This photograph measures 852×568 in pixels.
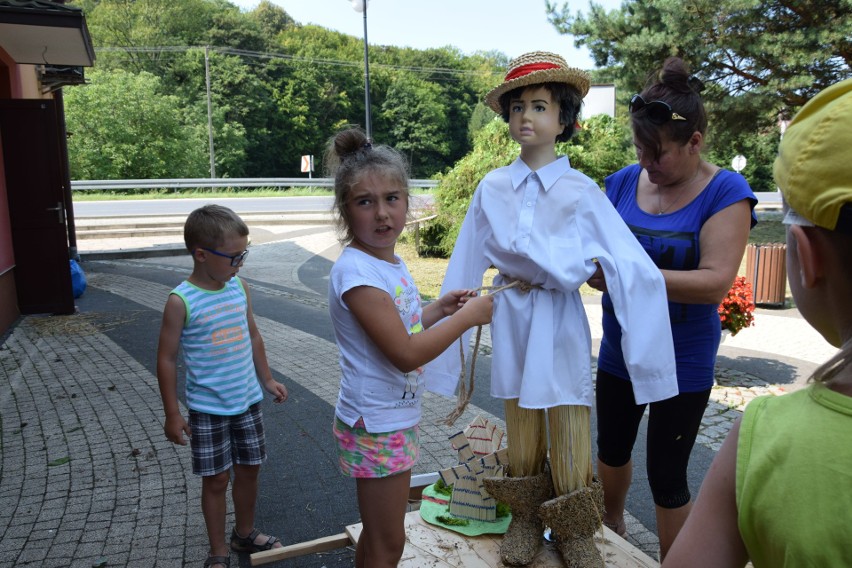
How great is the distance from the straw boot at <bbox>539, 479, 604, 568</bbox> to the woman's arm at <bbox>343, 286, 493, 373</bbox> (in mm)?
802

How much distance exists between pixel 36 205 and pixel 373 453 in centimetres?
785

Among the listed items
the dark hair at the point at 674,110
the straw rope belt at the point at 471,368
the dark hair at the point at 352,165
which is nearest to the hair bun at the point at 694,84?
the dark hair at the point at 674,110

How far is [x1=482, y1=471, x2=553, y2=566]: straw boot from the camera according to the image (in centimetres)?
241

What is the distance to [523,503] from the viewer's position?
2.43 meters

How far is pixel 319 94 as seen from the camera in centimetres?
4891

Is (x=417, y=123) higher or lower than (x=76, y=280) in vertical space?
higher

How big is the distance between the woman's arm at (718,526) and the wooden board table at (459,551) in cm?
152

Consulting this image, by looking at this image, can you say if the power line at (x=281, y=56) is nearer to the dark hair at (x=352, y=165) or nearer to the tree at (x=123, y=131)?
the tree at (x=123, y=131)

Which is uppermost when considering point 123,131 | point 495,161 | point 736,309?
point 123,131

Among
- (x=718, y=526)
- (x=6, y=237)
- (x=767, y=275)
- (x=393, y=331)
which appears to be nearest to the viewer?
(x=718, y=526)

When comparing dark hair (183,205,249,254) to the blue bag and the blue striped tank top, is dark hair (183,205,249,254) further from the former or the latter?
the blue bag

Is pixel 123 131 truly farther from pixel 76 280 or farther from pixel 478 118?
pixel 76 280

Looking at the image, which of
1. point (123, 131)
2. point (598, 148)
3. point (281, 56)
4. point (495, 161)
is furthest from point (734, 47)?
point (281, 56)

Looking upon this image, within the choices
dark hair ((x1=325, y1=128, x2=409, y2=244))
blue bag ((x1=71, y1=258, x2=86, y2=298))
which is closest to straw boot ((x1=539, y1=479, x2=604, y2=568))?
dark hair ((x1=325, y1=128, x2=409, y2=244))
